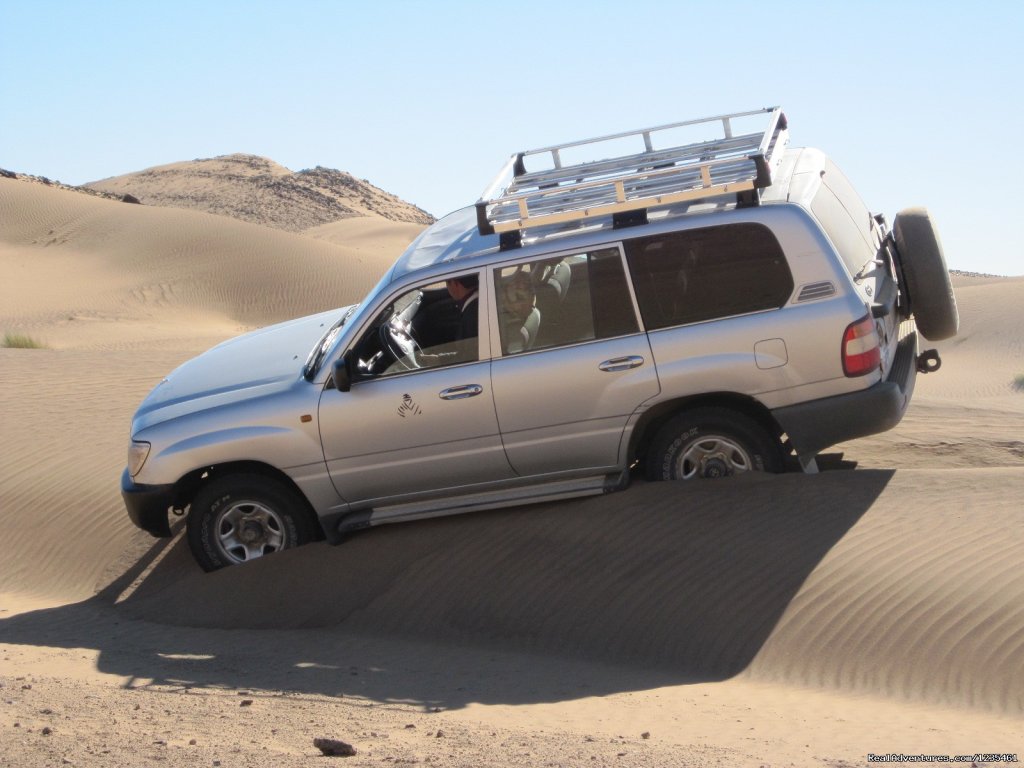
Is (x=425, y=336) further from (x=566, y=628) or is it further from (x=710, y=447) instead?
(x=566, y=628)

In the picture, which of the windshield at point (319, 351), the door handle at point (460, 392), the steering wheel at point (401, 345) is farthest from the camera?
the windshield at point (319, 351)

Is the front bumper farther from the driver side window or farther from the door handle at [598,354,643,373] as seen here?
the door handle at [598,354,643,373]

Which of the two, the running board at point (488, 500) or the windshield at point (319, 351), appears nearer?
the running board at point (488, 500)

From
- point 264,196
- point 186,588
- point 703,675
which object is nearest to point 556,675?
point 703,675

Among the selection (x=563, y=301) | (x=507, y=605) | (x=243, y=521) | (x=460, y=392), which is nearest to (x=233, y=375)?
(x=243, y=521)

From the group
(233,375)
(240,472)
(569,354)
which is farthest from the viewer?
(233,375)

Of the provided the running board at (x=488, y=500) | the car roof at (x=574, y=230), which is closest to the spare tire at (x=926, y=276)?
the car roof at (x=574, y=230)

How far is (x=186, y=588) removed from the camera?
322 inches

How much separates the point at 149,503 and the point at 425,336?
2.04 m

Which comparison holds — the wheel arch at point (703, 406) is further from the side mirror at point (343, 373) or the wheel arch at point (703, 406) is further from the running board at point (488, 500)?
the side mirror at point (343, 373)

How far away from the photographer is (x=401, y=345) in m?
7.57

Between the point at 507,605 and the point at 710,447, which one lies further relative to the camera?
the point at 710,447

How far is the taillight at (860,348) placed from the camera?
703 centimetres

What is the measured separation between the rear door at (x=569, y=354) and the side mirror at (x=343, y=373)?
856 millimetres
